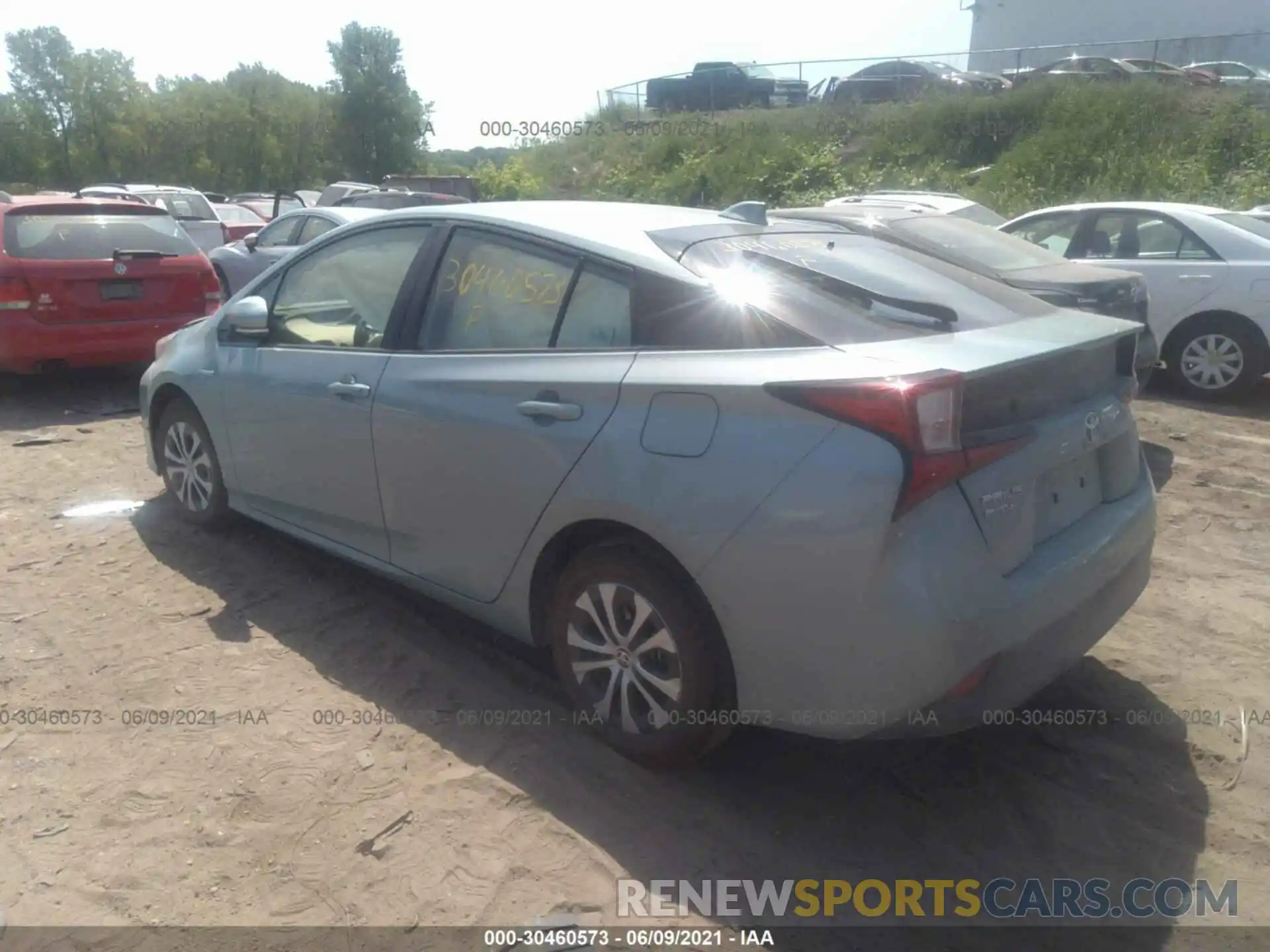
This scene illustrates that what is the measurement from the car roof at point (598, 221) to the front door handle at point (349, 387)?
68cm

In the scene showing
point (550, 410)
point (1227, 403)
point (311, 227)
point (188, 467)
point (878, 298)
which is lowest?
point (1227, 403)

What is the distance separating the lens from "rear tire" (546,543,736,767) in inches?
117

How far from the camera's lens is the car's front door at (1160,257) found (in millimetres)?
8094

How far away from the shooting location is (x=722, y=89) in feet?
107

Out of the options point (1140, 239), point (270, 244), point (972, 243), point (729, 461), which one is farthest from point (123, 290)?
point (1140, 239)

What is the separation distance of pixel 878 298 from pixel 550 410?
107 centimetres

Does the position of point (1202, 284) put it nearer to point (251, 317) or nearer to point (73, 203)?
point (251, 317)

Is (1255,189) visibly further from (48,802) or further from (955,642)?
(48,802)

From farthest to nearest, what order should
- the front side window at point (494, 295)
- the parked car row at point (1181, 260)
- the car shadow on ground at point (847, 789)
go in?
1. the parked car row at point (1181, 260)
2. the front side window at point (494, 295)
3. the car shadow on ground at point (847, 789)

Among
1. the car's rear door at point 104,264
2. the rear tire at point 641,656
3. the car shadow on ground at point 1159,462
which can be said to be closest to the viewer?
the rear tire at point 641,656

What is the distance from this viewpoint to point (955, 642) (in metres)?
2.62

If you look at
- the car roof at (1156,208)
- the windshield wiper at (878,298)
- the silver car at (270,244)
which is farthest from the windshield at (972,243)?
the silver car at (270,244)

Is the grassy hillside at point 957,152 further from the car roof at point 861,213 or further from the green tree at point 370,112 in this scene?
the green tree at point 370,112

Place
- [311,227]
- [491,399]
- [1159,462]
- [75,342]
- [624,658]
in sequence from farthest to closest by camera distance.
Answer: [311,227], [75,342], [1159,462], [491,399], [624,658]
